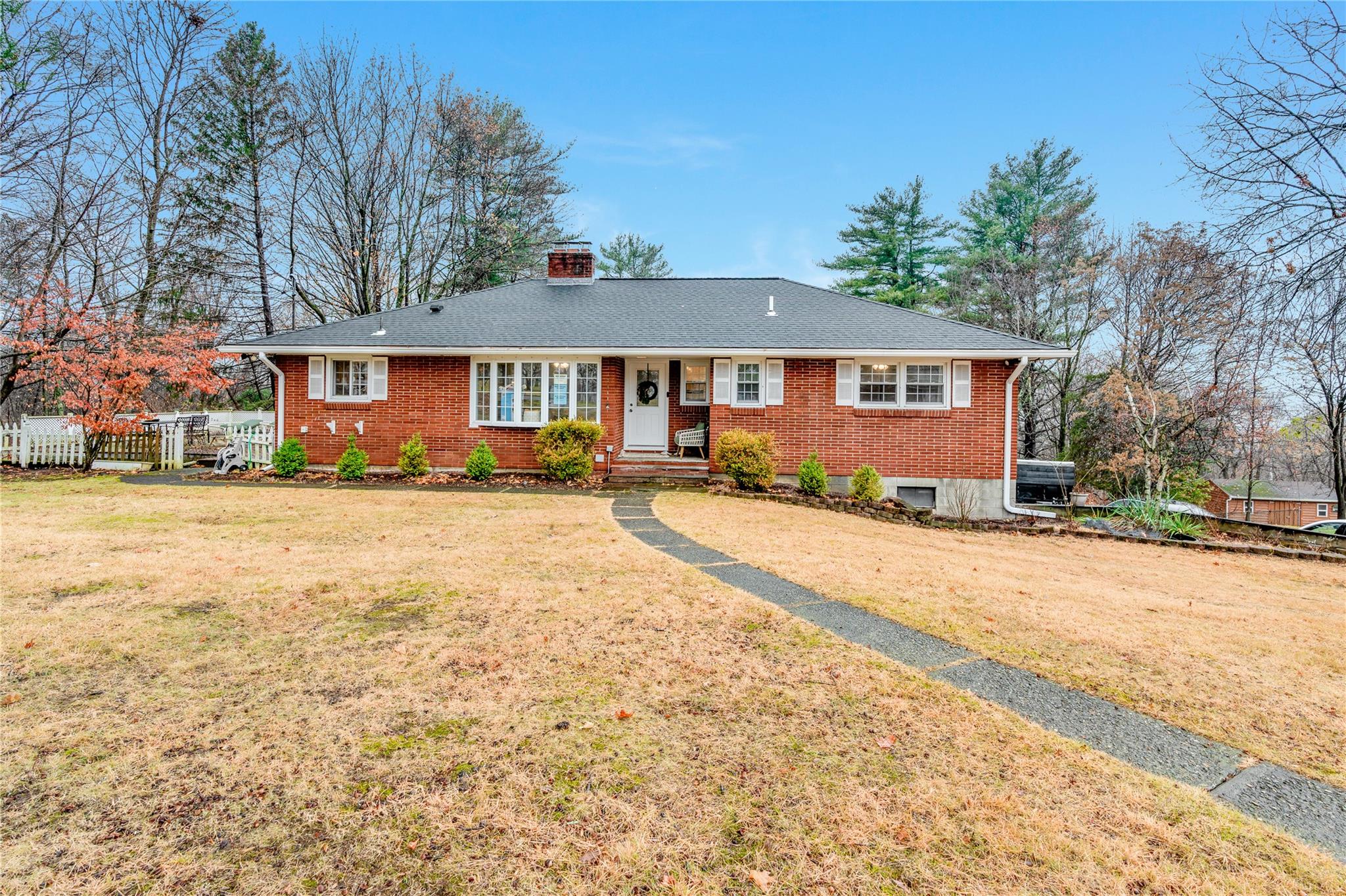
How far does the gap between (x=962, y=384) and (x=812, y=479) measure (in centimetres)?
399

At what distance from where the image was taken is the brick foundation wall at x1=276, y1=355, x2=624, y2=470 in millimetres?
13117

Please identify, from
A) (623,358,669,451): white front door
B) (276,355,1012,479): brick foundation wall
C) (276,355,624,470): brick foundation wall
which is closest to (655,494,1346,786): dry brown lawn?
(276,355,1012,479): brick foundation wall

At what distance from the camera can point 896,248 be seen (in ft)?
89.0

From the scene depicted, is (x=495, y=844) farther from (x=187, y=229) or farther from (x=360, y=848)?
(x=187, y=229)

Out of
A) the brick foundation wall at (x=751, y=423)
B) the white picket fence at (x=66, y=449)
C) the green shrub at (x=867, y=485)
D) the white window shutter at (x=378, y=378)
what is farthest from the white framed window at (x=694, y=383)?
the white picket fence at (x=66, y=449)

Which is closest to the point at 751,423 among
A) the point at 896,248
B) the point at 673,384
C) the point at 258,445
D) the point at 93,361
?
the point at 673,384

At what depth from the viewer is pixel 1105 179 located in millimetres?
23109

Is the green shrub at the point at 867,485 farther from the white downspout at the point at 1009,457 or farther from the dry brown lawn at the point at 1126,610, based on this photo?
the white downspout at the point at 1009,457

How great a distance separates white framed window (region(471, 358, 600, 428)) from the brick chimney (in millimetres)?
4486

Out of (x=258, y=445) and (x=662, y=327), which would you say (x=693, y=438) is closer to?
(x=662, y=327)

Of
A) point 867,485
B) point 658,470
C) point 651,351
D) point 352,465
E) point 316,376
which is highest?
point 651,351

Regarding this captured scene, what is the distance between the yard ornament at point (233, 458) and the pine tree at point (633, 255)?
24482 mm

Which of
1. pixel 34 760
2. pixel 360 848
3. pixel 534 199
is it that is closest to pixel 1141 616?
pixel 360 848

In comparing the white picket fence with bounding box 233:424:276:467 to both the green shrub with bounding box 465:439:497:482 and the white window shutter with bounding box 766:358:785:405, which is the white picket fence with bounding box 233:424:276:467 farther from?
the white window shutter with bounding box 766:358:785:405
